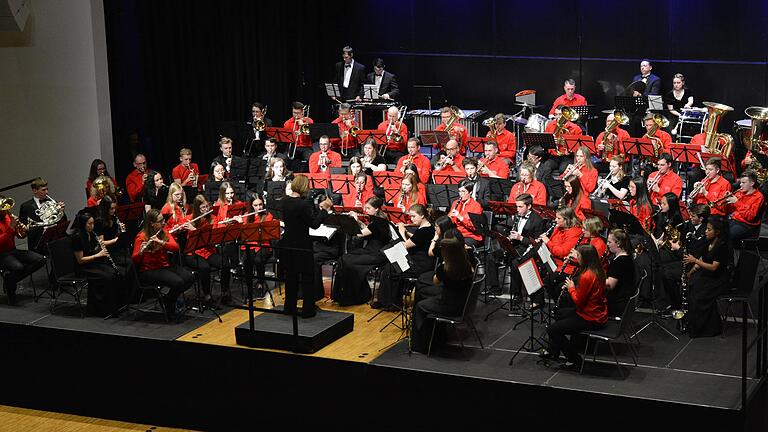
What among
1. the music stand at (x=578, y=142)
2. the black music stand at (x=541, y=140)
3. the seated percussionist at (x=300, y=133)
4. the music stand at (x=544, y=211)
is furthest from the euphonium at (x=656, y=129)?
the seated percussionist at (x=300, y=133)

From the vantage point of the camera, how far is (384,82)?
53.9ft

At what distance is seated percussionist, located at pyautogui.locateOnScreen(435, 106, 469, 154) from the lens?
548 inches

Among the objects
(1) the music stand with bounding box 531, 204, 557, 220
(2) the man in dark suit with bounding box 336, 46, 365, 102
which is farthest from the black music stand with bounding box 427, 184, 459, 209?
(2) the man in dark suit with bounding box 336, 46, 365, 102

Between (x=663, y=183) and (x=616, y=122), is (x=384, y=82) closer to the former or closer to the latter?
(x=616, y=122)

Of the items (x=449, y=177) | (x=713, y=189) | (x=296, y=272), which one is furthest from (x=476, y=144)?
(x=296, y=272)

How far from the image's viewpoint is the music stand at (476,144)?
44.9ft

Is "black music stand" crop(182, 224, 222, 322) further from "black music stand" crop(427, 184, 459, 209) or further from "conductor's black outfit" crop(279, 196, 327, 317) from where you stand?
"black music stand" crop(427, 184, 459, 209)

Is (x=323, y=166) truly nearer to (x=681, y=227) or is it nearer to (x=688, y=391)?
(x=681, y=227)

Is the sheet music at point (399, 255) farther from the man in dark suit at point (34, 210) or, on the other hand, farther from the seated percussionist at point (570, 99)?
the seated percussionist at point (570, 99)

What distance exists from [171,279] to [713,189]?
6.10m

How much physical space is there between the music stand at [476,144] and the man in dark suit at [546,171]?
77 cm

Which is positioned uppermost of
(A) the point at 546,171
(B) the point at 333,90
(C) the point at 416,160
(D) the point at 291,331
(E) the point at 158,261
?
(B) the point at 333,90

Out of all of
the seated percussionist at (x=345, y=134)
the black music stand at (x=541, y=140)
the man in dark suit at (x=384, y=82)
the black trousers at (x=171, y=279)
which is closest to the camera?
the black trousers at (x=171, y=279)

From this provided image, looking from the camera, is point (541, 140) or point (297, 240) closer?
point (297, 240)
